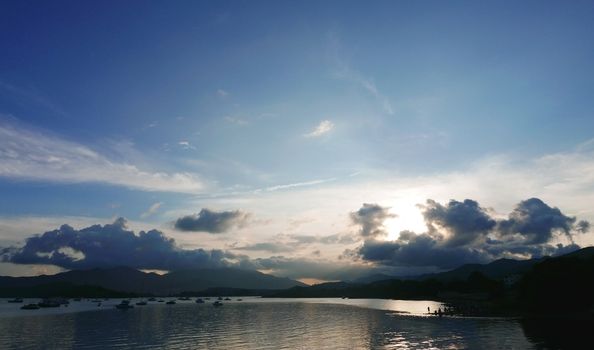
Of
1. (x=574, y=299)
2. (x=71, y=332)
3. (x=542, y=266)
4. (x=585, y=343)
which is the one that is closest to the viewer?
(x=585, y=343)

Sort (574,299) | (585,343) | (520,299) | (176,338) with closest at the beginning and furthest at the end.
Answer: (585,343)
(176,338)
(574,299)
(520,299)

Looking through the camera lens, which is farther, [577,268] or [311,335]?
[577,268]

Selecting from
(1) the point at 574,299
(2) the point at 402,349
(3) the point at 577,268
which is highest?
(3) the point at 577,268

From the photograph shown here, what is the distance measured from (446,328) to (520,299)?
2603 inches

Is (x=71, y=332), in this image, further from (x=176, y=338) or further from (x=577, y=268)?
(x=577, y=268)

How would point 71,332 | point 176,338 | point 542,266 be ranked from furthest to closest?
point 542,266
point 71,332
point 176,338

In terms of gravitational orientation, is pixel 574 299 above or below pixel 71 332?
above

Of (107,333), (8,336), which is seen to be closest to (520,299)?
(107,333)

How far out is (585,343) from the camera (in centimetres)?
6806

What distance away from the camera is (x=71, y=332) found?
348ft

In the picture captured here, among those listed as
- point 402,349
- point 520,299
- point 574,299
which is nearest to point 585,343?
point 402,349

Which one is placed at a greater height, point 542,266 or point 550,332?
point 542,266

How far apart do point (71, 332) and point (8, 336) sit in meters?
13.4

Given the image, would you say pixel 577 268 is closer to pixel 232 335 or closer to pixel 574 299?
pixel 574 299
